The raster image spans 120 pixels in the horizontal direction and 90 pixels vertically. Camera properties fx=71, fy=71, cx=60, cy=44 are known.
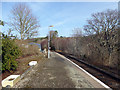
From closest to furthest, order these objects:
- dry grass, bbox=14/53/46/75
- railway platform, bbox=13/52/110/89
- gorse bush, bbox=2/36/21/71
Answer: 1. railway platform, bbox=13/52/110/89
2. gorse bush, bbox=2/36/21/71
3. dry grass, bbox=14/53/46/75

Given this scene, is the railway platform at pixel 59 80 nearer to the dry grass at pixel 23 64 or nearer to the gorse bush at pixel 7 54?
the dry grass at pixel 23 64

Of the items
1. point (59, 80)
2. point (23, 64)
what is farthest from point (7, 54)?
point (59, 80)

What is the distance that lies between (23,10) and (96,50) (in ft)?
49.7

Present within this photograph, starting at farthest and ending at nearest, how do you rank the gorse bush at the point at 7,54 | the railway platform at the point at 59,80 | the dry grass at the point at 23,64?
1. the dry grass at the point at 23,64
2. the gorse bush at the point at 7,54
3. the railway platform at the point at 59,80

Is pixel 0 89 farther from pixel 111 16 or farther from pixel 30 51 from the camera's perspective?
pixel 111 16

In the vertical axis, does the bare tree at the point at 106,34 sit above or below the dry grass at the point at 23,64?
above

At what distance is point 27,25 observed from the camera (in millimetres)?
14805

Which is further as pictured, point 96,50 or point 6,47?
point 96,50

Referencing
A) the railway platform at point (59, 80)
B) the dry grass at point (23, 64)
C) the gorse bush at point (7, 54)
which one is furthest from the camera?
the dry grass at point (23, 64)

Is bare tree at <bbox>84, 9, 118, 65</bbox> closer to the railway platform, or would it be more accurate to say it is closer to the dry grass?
the railway platform

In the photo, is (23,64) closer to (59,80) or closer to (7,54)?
(7,54)

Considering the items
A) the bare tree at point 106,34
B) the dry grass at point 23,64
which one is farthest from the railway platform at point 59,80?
the bare tree at point 106,34

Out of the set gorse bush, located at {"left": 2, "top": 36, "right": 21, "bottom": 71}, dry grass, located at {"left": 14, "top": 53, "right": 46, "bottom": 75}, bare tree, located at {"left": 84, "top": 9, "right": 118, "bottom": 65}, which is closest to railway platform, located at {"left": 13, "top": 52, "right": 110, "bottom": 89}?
dry grass, located at {"left": 14, "top": 53, "right": 46, "bottom": 75}

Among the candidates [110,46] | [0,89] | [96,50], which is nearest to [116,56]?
[110,46]
